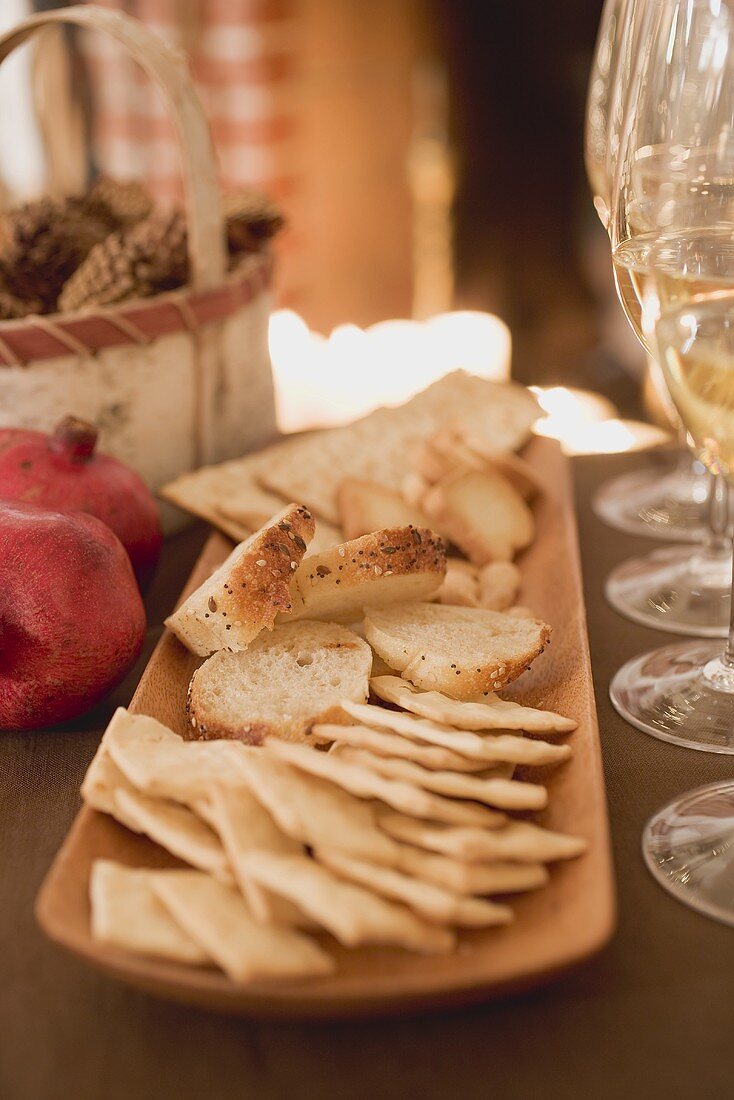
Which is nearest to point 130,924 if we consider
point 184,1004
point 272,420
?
point 184,1004

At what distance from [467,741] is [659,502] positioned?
715 millimetres

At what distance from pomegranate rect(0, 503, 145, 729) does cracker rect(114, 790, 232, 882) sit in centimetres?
17

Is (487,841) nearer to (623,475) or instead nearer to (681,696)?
(681,696)

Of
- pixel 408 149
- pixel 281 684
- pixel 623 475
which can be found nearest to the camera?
pixel 281 684

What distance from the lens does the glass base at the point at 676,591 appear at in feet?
3.03

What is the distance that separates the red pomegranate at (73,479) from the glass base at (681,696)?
42 cm

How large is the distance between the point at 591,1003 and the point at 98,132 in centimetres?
297

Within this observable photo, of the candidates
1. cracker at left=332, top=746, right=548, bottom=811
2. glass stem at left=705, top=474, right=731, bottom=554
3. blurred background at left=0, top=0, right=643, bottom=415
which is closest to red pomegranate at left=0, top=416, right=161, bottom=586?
cracker at left=332, top=746, right=548, bottom=811

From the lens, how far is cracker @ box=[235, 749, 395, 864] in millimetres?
511

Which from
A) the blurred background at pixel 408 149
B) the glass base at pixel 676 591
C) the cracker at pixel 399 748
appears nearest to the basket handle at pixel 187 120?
the glass base at pixel 676 591

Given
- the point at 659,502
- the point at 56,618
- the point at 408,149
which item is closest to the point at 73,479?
the point at 56,618

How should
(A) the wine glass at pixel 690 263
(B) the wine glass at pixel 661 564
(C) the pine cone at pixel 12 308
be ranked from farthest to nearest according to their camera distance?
(C) the pine cone at pixel 12 308
(B) the wine glass at pixel 661 564
(A) the wine glass at pixel 690 263

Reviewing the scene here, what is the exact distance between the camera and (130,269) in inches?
41.1

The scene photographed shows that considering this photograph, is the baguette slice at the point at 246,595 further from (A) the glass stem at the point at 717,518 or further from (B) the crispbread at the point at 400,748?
(A) the glass stem at the point at 717,518
